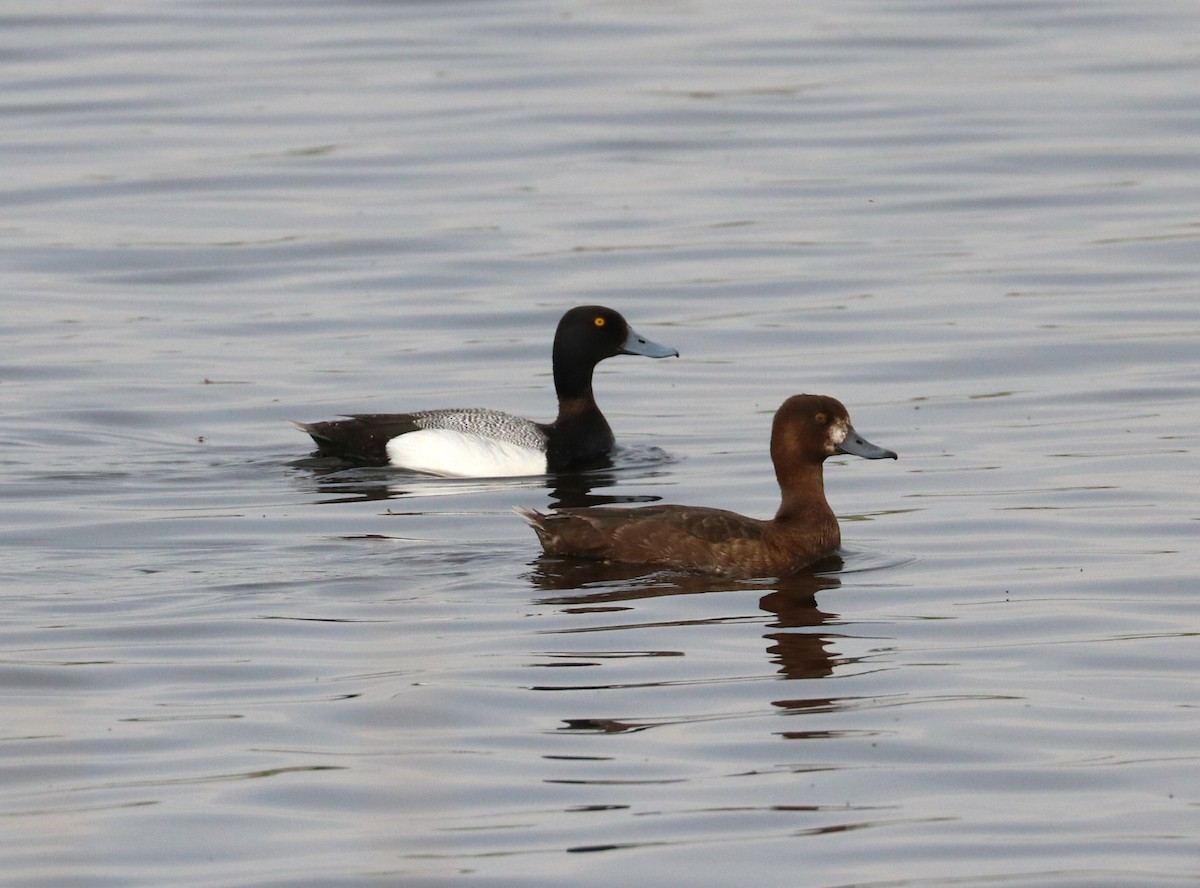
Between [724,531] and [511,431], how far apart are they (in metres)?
4.07

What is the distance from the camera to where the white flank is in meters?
14.0

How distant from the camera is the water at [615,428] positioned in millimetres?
7180

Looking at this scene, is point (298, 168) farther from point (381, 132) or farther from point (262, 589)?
point (262, 589)

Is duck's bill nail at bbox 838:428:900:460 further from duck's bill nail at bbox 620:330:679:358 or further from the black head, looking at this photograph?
duck's bill nail at bbox 620:330:679:358

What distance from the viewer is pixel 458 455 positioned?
14.1 meters

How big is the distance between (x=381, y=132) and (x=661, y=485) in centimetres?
1308

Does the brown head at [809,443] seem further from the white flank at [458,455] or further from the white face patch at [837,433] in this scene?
the white flank at [458,455]

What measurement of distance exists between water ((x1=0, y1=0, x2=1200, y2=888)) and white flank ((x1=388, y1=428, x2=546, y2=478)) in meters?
0.22

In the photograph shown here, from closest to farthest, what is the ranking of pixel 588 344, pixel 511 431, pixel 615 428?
1. pixel 511 431
2. pixel 588 344
3. pixel 615 428

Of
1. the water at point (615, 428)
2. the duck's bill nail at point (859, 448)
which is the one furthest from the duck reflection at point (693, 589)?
the duck's bill nail at point (859, 448)

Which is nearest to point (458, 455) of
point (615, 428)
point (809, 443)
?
point (615, 428)

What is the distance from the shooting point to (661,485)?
13.5 m

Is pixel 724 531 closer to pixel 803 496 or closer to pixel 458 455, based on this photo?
pixel 803 496

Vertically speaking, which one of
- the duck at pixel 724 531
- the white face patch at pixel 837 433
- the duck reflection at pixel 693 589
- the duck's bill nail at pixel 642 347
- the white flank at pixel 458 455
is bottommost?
the duck reflection at pixel 693 589
